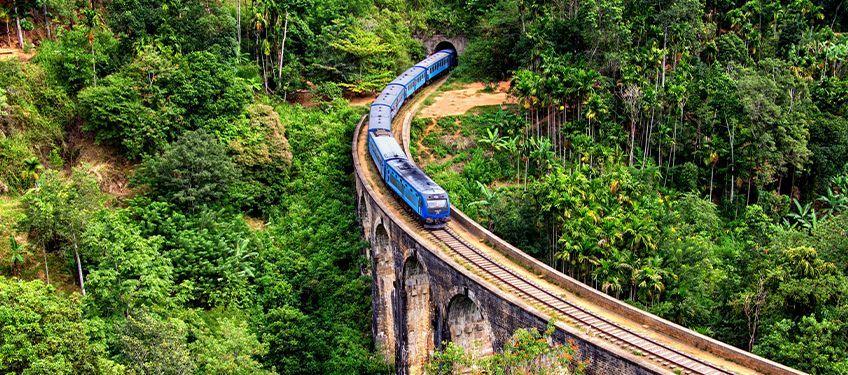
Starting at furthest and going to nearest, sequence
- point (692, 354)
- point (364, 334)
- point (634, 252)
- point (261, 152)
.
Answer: point (261, 152), point (364, 334), point (634, 252), point (692, 354)

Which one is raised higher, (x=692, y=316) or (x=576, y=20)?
(x=576, y=20)

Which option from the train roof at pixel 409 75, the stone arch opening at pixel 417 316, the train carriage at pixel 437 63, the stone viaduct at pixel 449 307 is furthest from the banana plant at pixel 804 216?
the train carriage at pixel 437 63

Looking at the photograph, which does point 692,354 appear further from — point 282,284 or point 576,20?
point 576,20

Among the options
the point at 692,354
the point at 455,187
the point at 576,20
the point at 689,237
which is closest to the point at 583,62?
the point at 576,20

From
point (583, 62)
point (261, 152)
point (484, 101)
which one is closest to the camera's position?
point (261, 152)

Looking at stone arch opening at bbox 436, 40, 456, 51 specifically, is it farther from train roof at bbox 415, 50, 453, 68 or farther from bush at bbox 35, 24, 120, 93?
bush at bbox 35, 24, 120, 93

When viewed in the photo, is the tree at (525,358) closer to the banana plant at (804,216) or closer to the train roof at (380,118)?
the train roof at (380,118)
